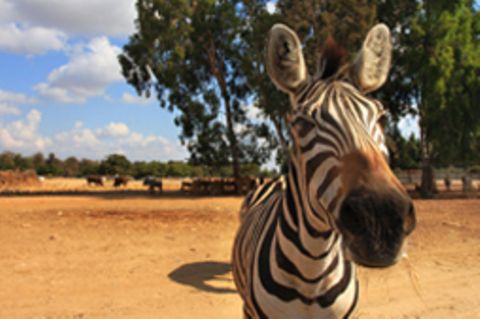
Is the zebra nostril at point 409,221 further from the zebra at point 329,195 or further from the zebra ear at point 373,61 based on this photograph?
the zebra ear at point 373,61

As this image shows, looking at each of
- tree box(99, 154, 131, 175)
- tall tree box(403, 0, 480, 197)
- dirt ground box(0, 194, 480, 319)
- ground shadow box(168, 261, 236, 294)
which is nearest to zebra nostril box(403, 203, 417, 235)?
dirt ground box(0, 194, 480, 319)

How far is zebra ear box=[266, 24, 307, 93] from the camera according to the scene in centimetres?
219

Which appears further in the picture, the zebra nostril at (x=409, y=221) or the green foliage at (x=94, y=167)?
the green foliage at (x=94, y=167)

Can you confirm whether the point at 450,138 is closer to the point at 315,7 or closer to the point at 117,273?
the point at 315,7

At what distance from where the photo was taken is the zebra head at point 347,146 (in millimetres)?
1431

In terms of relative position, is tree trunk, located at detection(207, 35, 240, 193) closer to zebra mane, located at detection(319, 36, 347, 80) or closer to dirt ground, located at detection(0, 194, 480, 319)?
dirt ground, located at detection(0, 194, 480, 319)

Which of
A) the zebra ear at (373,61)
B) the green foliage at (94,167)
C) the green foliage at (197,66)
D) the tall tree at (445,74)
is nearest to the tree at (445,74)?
the tall tree at (445,74)

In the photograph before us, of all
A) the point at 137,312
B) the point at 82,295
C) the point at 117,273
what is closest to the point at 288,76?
the point at 137,312

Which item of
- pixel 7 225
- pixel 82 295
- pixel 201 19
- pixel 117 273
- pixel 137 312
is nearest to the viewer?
pixel 137 312

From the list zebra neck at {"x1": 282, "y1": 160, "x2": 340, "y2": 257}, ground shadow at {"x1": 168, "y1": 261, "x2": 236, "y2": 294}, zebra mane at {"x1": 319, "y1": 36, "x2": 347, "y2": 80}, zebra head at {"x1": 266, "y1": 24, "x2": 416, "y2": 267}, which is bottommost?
ground shadow at {"x1": 168, "y1": 261, "x2": 236, "y2": 294}

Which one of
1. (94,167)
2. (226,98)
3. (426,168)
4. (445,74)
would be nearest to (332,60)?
(445,74)

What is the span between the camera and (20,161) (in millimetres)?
96625

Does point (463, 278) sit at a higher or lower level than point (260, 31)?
lower

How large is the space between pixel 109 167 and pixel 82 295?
8726 centimetres
